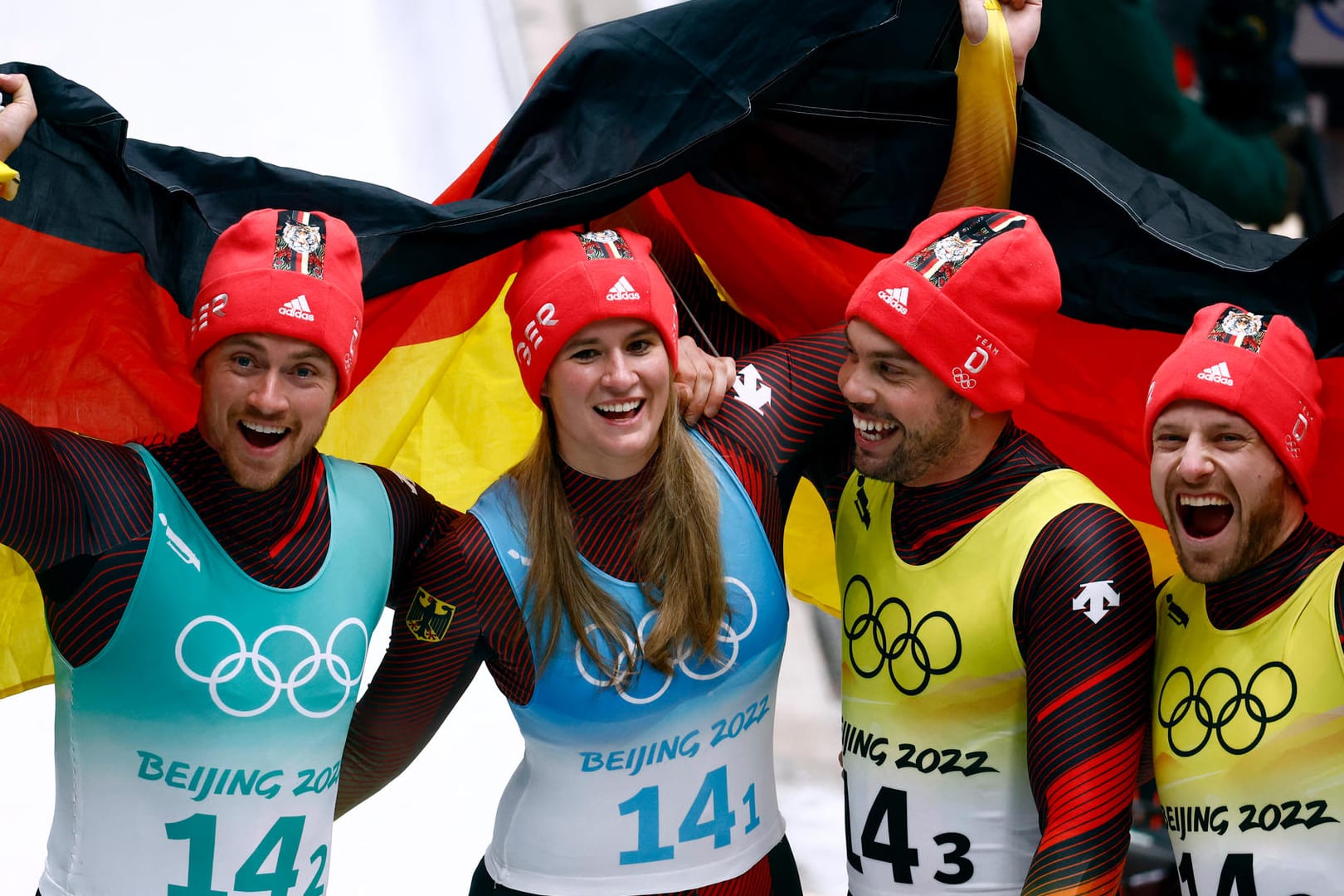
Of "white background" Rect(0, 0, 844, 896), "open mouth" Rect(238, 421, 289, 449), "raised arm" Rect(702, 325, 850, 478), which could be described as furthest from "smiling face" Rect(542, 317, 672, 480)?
"white background" Rect(0, 0, 844, 896)

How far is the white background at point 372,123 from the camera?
19.8 ft

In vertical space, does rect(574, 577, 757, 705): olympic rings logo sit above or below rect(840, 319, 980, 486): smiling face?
below

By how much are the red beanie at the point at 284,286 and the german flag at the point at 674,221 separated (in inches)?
6.1

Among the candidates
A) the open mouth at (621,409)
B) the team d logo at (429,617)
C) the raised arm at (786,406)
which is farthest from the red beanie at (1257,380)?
the team d logo at (429,617)

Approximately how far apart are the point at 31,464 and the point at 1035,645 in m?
1.94

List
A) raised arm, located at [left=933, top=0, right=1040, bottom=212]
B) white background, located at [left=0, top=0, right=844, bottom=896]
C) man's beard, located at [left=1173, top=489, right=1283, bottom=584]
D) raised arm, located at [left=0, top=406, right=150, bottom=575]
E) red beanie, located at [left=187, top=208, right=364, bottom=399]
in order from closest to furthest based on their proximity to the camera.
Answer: raised arm, located at [left=0, top=406, right=150, bottom=575] → man's beard, located at [left=1173, top=489, right=1283, bottom=584] → red beanie, located at [left=187, top=208, right=364, bottom=399] → raised arm, located at [left=933, top=0, right=1040, bottom=212] → white background, located at [left=0, top=0, right=844, bottom=896]

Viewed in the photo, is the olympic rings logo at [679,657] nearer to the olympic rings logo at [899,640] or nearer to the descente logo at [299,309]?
the olympic rings logo at [899,640]

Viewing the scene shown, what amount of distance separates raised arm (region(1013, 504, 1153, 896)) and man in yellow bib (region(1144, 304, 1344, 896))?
9 centimetres

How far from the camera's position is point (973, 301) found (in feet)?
10.5

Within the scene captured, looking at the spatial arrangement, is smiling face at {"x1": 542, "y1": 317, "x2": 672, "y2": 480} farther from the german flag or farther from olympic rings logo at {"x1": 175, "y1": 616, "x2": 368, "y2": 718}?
olympic rings logo at {"x1": 175, "y1": 616, "x2": 368, "y2": 718}

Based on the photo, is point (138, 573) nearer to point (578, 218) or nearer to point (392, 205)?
point (392, 205)

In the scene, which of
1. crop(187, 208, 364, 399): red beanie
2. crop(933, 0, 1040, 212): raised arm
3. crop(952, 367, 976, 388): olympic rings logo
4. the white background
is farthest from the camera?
the white background

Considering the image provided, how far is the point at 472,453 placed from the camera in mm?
3963

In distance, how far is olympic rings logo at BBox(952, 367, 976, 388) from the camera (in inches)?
126
